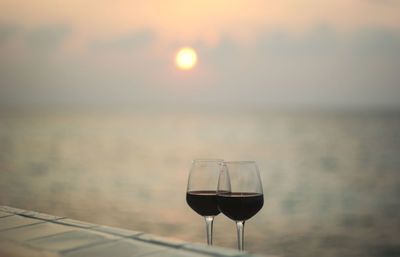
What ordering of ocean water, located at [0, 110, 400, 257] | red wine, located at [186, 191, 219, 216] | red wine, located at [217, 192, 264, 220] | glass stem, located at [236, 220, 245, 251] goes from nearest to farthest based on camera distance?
glass stem, located at [236, 220, 245, 251]
red wine, located at [217, 192, 264, 220]
red wine, located at [186, 191, 219, 216]
ocean water, located at [0, 110, 400, 257]

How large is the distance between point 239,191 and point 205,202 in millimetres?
183

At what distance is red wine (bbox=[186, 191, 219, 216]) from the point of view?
6.10ft

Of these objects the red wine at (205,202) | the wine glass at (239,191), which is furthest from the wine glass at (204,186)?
the wine glass at (239,191)

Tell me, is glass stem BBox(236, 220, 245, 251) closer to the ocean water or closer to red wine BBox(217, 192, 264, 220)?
red wine BBox(217, 192, 264, 220)

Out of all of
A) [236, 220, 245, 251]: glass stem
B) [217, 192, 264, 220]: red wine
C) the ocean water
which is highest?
the ocean water

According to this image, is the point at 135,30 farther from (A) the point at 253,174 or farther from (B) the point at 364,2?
(A) the point at 253,174

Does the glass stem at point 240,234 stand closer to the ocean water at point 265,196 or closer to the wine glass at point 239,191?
the wine glass at point 239,191

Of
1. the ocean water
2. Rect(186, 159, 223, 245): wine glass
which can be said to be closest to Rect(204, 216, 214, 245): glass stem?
Rect(186, 159, 223, 245): wine glass

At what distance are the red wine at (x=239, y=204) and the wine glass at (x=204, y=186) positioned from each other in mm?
164

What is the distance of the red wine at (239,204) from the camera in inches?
65.7

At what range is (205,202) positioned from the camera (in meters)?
1.86

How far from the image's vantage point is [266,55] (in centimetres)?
5912

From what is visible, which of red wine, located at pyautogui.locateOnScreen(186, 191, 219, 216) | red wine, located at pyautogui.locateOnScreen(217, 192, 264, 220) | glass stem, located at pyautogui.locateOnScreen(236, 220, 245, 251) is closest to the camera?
glass stem, located at pyautogui.locateOnScreen(236, 220, 245, 251)

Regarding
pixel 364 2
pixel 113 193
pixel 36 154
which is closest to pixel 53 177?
pixel 113 193
